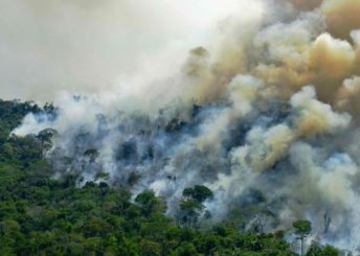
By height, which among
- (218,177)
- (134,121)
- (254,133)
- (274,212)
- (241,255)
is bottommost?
(241,255)

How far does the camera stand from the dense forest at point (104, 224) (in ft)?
215

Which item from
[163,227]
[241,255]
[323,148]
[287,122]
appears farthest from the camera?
[287,122]

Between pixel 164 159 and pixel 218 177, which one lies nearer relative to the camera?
pixel 218 177

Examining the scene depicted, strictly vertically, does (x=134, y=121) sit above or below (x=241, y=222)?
above

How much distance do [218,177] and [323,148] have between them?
14931mm

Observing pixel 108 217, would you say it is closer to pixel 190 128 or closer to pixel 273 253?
pixel 273 253

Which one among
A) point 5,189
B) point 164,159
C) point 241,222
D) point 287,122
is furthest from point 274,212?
point 5,189

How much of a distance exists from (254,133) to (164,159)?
14.6 m

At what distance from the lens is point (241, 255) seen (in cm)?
6175

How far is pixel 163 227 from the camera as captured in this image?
75.3 m

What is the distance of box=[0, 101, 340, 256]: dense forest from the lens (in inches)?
2576

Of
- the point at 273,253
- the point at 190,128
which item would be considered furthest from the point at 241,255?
the point at 190,128

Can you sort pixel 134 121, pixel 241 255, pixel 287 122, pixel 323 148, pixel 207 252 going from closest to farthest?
1. pixel 241 255
2. pixel 207 252
3. pixel 323 148
4. pixel 287 122
5. pixel 134 121

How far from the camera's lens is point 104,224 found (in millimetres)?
73688
